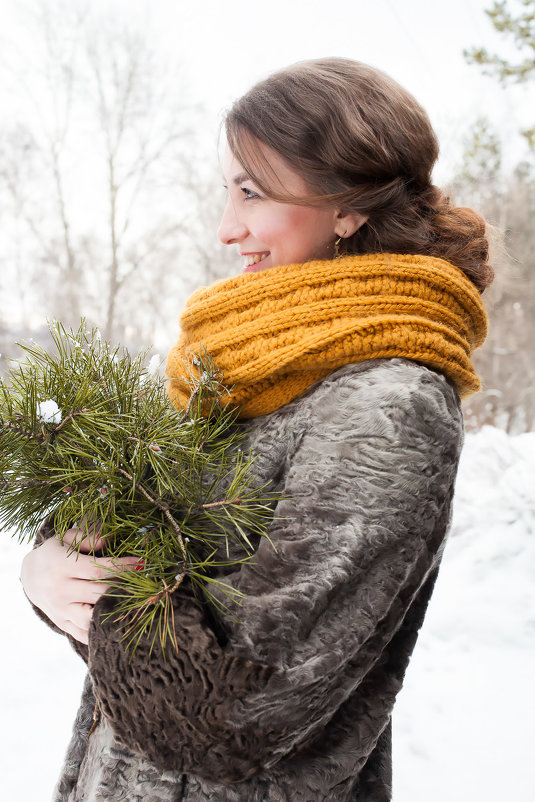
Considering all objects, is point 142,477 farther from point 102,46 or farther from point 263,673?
point 102,46

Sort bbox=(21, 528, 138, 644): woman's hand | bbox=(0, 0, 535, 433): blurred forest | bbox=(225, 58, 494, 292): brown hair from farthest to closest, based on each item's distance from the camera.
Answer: bbox=(0, 0, 535, 433): blurred forest → bbox=(225, 58, 494, 292): brown hair → bbox=(21, 528, 138, 644): woman's hand

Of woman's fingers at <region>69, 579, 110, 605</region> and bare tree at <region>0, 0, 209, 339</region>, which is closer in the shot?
woman's fingers at <region>69, 579, 110, 605</region>

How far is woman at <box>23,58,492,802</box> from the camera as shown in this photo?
0.65 metres

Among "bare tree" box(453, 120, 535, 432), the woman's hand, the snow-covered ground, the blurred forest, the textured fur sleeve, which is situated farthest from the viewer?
"bare tree" box(453, 120, 535, 432)

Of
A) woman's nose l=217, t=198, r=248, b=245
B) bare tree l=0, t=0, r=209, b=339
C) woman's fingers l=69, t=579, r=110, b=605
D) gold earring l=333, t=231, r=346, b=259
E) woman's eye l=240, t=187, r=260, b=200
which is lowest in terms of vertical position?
woman's fingers l=69, t=579, r=110, b=605

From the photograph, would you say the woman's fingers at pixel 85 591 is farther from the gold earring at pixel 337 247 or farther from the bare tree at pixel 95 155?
the bare tree at pixel 95 155

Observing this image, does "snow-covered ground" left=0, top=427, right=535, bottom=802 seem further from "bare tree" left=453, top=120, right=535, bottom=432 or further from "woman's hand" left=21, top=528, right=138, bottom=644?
"bare tree" left=453, top=120, right=535, bottom=432

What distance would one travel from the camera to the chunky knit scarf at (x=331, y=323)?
2.55 feet

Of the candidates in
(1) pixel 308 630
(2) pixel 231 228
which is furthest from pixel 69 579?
(2) pixel 231 228

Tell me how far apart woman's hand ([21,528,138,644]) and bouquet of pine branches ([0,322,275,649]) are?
A: 0.03 meters

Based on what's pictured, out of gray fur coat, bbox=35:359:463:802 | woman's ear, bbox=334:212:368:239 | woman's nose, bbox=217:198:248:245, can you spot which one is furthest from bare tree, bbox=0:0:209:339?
gray fur coat, bbox=35:359:463:802

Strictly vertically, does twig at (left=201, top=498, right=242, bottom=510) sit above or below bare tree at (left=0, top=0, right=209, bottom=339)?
below

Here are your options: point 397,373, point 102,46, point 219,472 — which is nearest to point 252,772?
point 219,472

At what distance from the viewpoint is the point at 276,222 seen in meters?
0.92
